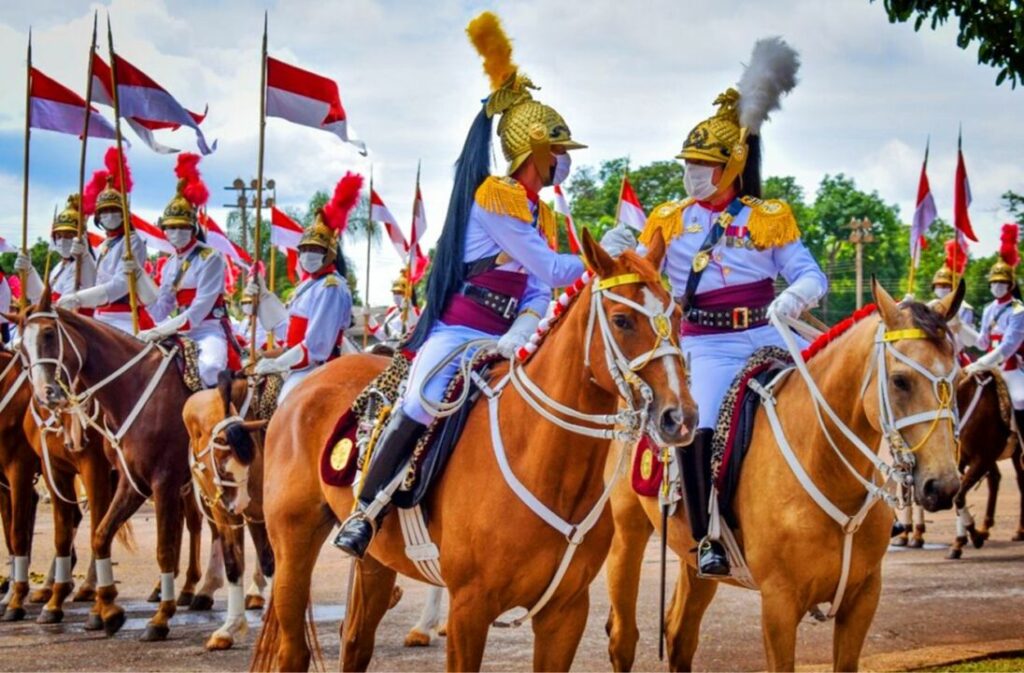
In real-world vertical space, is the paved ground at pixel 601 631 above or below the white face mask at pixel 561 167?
below

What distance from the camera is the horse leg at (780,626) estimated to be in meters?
6.30

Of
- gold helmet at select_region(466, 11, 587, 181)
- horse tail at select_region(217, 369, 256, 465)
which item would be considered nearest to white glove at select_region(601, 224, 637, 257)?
gold helmet at select_region(466, 11, 587, 181)

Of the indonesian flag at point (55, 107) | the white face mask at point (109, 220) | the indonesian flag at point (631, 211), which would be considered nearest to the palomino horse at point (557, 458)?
the white face mask at point (109, 220)

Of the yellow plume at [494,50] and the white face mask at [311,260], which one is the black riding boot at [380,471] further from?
the white face mask at [311,260]

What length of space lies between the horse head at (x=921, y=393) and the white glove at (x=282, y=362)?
16.6ft

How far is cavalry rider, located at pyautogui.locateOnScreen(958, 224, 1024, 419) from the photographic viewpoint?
1462cm

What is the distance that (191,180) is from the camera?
11.9 meters

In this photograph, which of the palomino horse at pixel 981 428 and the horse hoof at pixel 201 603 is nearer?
the horse hoof at pixel 201 603

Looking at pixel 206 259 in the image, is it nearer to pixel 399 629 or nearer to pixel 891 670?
pixel 399 629

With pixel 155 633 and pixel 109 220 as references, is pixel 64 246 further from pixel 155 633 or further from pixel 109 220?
pixel 155 633

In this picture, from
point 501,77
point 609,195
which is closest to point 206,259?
point 501,77

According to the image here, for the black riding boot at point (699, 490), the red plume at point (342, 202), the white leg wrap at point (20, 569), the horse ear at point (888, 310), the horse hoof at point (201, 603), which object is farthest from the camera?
the horse hoof at point (201, 603)

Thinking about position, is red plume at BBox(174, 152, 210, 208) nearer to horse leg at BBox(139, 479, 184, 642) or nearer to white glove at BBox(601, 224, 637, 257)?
horse leg at BBox(139, 479, 184, 642)

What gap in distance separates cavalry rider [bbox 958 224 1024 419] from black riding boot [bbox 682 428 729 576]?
8268 millimetres
